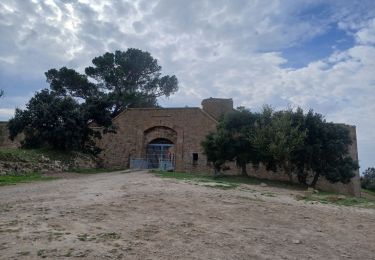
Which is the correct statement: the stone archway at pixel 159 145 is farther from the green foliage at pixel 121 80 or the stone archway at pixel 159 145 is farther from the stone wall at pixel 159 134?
the green foliage at pixel 121 80

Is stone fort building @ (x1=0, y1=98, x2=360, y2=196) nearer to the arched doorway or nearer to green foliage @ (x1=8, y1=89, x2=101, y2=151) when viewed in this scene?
the arched doorway

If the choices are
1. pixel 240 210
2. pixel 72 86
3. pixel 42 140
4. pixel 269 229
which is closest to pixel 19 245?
pixel 269 229

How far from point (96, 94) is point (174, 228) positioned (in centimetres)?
2985

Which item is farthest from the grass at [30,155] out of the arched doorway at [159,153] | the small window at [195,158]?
the small window at [195,158]

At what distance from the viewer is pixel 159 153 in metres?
28.1

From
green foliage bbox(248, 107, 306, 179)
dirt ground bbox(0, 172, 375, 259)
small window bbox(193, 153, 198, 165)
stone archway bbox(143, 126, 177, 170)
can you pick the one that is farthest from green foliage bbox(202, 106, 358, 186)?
stone archway bbox(143, 126, 177, 170)

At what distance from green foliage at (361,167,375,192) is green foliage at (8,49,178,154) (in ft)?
66.6

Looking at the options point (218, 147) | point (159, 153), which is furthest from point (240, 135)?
point (159, 153)

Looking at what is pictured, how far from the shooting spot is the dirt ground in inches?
198

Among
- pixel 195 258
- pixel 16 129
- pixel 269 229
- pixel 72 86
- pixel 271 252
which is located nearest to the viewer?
pixel 195 258

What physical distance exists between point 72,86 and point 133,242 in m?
31.5

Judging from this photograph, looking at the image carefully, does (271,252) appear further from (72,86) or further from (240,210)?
(72,86)

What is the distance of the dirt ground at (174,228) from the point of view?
198 inches

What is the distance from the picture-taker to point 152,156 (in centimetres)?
2827
